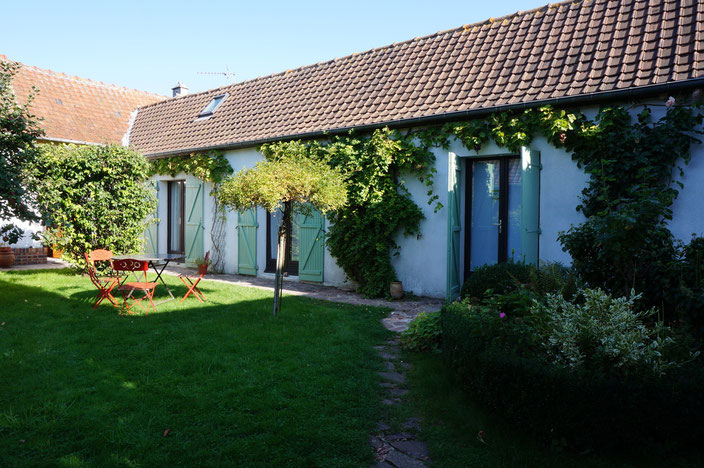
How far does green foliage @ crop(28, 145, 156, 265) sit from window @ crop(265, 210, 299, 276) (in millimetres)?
2807

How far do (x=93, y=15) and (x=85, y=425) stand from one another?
8.32 meters

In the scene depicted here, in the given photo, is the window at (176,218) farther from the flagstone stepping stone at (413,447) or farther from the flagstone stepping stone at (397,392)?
the flagstone stepping stone at (413,447)

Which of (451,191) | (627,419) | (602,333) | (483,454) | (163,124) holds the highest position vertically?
(163,124)

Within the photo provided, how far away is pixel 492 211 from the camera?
8.12 meters

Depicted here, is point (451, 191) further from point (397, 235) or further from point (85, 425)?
point (85, 425)

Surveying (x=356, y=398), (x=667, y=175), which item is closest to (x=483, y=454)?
(x=356, y=398)

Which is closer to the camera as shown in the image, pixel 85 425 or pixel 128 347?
pixel 85 425

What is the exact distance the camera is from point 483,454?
2957 millimetres

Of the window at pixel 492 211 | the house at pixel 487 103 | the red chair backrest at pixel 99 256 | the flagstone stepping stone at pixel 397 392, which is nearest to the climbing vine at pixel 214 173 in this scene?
the house at pixel 487 103

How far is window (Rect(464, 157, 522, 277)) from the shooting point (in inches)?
310

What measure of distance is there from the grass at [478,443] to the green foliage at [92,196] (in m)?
8.26

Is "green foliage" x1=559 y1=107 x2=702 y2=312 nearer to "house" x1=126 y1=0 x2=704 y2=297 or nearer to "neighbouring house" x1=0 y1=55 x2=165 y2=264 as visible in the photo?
"house" x1=126 y1=0 x2=704 y2=297

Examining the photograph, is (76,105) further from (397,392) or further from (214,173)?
(397,392)

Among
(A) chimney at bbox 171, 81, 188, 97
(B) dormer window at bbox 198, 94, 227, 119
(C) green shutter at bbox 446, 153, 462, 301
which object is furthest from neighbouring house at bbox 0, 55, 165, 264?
(C) green shutter at bbox 446, 153, 462, 301
